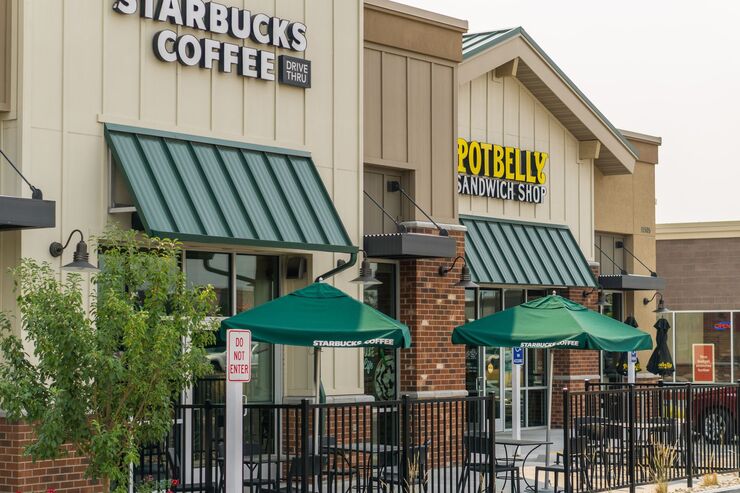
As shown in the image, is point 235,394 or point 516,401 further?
point 516,401

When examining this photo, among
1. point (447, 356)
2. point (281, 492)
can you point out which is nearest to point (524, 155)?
point (447, 356)

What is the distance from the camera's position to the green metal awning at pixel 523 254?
80.8 feet

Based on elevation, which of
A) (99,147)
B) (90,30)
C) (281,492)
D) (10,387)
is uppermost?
(90,30)

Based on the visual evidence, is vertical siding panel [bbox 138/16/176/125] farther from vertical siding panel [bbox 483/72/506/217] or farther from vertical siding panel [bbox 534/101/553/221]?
vertical siding panel [bbox 534/101/553/221]

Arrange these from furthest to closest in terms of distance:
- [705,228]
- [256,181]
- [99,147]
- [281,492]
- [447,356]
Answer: [705,228] < [447,356] < [256,181] < [99,147] < [281,492]

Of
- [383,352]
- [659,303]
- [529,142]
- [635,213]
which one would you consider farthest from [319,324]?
[635,213]

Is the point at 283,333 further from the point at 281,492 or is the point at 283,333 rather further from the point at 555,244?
the point at 555,244

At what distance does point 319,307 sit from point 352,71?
5.95 m

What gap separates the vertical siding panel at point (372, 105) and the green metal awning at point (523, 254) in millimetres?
4111

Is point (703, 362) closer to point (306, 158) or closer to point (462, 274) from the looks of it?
point (462, 274)

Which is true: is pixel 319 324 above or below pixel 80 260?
below

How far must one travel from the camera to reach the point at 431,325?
2161 centimetres

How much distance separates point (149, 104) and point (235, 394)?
238 inches

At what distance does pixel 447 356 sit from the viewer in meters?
21.9
